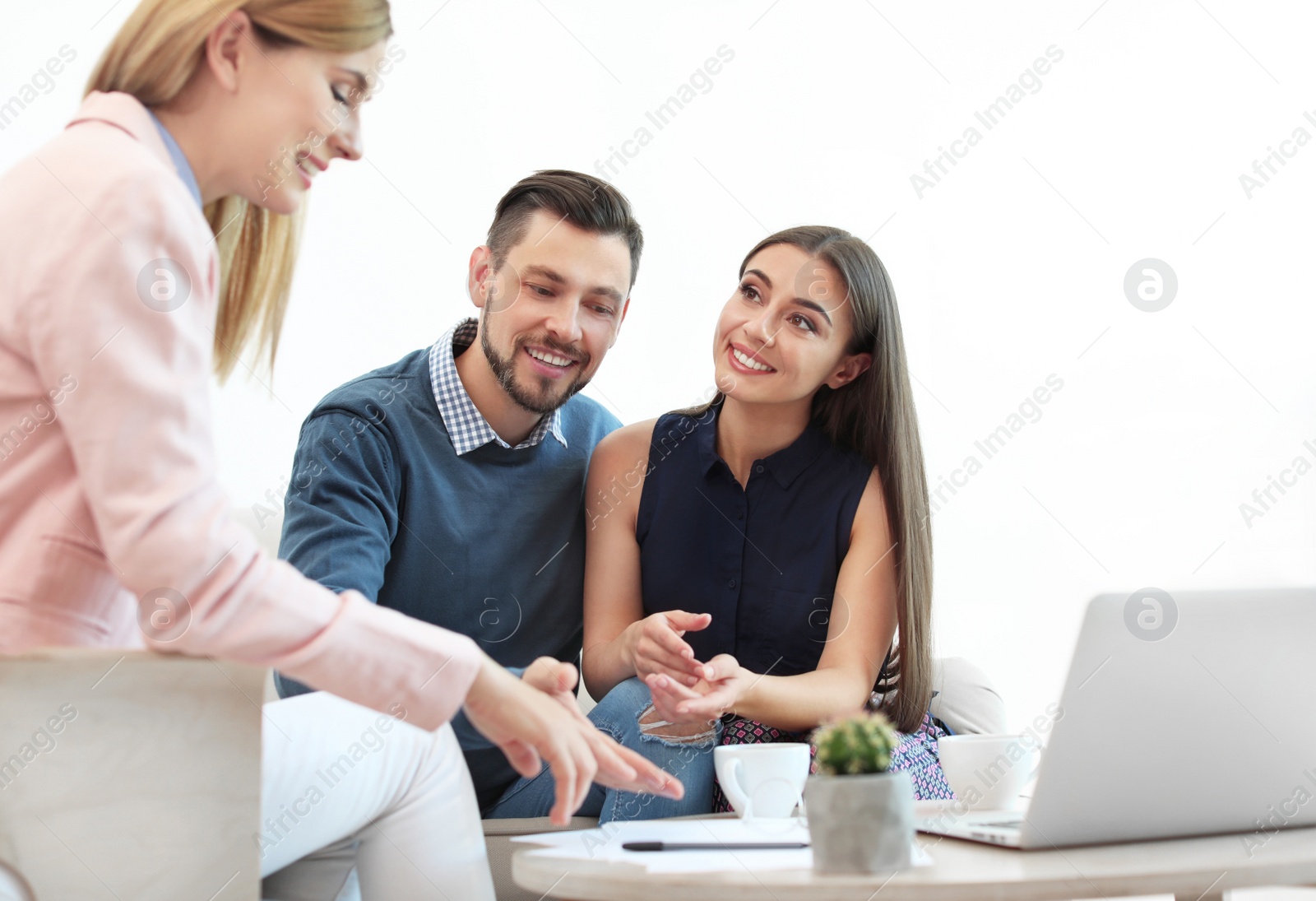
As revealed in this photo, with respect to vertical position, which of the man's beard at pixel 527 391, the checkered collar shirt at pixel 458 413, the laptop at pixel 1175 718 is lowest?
the checkered collar shirt at pixel 458 413

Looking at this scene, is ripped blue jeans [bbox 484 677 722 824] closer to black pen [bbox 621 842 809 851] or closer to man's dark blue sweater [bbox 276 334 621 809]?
man's dark blue sweater [bbox 276 334 621 809]

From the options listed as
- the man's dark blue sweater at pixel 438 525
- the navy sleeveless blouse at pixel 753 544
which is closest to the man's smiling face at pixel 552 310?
the man's dark blue sweater at pixel 438 525

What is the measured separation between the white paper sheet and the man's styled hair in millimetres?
1069

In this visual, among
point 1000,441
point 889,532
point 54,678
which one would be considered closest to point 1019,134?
point 1000,441

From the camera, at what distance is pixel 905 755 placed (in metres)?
1.56

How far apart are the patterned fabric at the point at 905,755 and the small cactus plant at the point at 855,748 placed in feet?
2.29

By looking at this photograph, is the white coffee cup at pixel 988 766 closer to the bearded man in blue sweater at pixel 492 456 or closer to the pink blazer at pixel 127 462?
the pink blazer at pixel 127 462

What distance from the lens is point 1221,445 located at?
281cm

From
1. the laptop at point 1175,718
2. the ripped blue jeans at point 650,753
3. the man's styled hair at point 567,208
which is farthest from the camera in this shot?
the man's styled hair at point 567,208

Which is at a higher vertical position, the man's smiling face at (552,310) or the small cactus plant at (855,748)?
the small cactus plant at (855,748)

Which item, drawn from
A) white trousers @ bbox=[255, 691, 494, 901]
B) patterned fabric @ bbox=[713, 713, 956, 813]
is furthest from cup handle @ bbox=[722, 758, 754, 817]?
patterned fabric @ bbox=[713, 713, 956, 813]

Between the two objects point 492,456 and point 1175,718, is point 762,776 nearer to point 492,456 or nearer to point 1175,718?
point 1175,718

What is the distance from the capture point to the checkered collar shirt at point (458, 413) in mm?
1756

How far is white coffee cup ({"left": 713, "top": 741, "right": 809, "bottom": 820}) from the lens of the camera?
1.11 m
